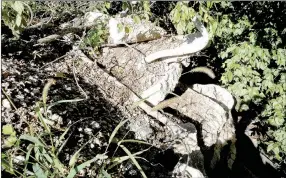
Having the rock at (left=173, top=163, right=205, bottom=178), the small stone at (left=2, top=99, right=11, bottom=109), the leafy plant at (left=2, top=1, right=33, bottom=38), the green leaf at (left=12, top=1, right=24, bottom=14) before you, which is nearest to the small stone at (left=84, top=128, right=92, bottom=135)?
the small stone at (left=2, top=99, right=11, bottom=109)

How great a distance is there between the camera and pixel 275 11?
11.8 ft

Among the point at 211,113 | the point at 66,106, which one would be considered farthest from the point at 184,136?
the point at 66,106

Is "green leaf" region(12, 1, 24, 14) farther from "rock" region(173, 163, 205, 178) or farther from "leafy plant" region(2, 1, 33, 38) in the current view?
"rock" region(173, 163, 205, 178)

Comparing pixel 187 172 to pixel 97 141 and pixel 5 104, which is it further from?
pixel 5 104

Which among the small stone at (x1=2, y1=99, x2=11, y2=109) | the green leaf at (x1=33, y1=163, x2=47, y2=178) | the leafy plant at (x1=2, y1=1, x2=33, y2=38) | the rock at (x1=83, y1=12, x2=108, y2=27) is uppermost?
the leafy plant at (x1=2, y1=1, x2=33, y2=38)

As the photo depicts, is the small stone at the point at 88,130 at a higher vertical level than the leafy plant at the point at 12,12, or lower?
lower

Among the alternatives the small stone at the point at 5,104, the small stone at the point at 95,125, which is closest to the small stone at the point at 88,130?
the small stone at the point at 95,125

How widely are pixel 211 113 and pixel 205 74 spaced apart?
1128 mm

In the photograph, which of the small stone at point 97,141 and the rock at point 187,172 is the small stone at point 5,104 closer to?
the small stone at point 97,141

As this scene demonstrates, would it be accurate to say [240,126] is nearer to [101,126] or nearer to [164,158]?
[164,158]

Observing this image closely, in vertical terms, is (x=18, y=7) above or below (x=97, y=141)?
above

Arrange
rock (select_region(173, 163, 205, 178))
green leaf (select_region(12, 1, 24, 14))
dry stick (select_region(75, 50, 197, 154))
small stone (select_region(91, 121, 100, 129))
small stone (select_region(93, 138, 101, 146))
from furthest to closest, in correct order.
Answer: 1. dry stick (select_region(75, 50, 197, 154))
2. small stone (select_region(91, 121, 100, 129))
3. small stone (select_region(93, 138, 101, 146))
4. rock (select_region(173, 163, 205, 178))
5. green leaf (select_region(12, 1, 24, 14))

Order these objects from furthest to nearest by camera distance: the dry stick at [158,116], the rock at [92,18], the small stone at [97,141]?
the rock at [92,18] → the dry stick at [158,116] → the small stone at [97,141]

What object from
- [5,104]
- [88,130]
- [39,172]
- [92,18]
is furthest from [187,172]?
[92,18]
